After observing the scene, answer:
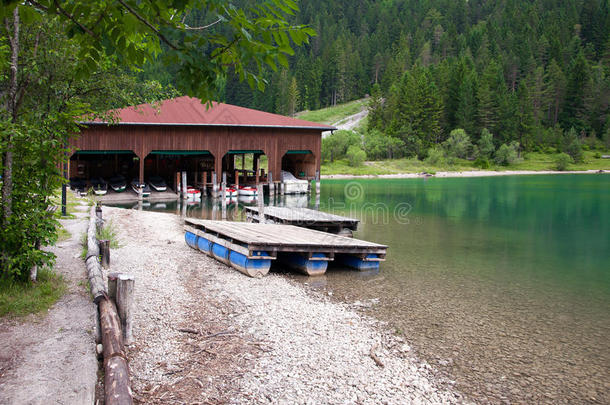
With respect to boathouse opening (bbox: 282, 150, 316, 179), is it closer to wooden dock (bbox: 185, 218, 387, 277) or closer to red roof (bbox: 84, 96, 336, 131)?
red roof (bbox: 84, 96, 336, 131)

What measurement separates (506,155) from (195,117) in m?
59.9

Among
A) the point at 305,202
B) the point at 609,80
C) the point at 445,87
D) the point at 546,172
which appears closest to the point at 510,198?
the point at 305,202

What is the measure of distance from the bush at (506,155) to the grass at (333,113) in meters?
36.6

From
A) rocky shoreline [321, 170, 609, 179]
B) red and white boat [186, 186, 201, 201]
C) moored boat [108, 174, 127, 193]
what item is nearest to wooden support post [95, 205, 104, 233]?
red and white boat [186, 186, 201, 201]

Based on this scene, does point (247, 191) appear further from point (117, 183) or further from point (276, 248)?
point (276, 248)

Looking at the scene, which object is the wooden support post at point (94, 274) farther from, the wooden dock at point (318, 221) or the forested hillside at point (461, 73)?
the forested hillside at point (461, 73)

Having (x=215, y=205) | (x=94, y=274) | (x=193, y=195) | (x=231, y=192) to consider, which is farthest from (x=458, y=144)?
(x=94, y=274)

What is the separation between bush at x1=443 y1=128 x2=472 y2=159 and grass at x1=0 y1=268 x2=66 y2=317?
75.0 m

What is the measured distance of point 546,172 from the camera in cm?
7606

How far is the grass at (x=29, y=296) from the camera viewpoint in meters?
6.66

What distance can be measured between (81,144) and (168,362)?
27.2 meters

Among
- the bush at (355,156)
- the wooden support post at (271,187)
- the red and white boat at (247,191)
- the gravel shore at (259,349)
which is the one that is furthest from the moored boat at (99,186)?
the bush at (355,156)

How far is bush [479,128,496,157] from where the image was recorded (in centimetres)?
7781

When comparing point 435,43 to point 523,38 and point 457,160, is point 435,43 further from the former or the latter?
point 457,160
